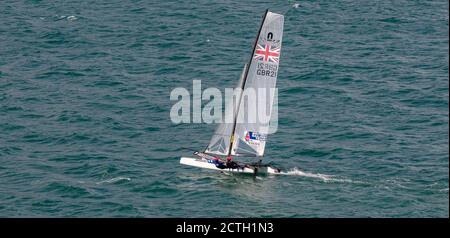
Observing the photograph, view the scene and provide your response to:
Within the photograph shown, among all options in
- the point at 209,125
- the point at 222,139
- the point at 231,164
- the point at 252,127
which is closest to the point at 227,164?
the point at 231,164

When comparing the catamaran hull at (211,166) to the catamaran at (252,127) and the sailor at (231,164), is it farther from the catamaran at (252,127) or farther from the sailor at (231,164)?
the sailor at (231,164)

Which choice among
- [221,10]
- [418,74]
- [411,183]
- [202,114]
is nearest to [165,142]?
[202,114]

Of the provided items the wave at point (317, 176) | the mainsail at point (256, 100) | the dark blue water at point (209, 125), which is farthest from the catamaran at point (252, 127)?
the wave at point (317, 176)

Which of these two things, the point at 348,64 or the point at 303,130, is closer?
the point at 303,130

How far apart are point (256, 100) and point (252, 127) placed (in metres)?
3.75

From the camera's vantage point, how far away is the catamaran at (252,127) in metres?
95.5

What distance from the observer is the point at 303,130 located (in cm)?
11331

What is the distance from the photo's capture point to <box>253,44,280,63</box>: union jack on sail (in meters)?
96.1

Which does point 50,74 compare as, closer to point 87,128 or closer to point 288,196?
point 87,128

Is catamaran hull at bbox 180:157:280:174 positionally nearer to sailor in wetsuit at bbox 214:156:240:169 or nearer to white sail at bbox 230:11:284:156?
sailor in wetsuit at bbox 214:156:240:169

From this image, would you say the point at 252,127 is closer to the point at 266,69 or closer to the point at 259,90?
the point at 259,90

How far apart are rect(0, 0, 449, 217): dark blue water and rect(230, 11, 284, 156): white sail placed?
4.57 meters

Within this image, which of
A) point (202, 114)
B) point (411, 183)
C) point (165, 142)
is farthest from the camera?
point (202, 114)

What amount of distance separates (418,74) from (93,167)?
51824 mm
